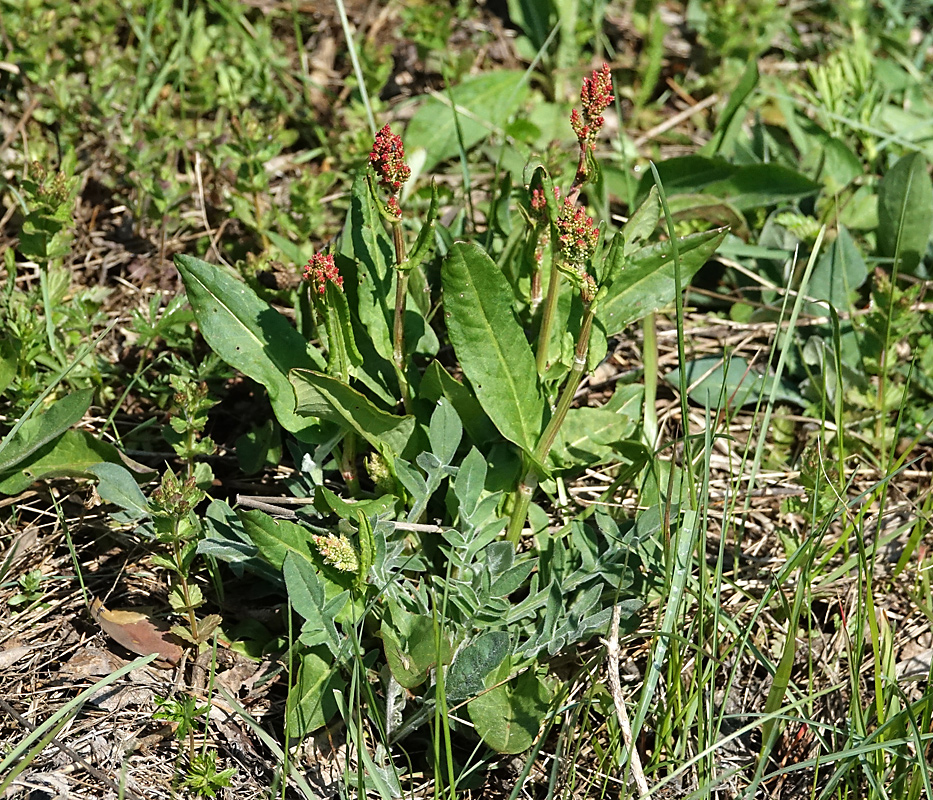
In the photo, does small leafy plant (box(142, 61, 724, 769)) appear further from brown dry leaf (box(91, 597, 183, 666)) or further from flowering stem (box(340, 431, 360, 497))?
brown dry leaf (box(91, 597, 183, 666))

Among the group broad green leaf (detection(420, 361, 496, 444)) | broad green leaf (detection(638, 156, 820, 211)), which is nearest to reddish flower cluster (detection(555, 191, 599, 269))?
broad green leaf (detection(420, 361, 496, 444))

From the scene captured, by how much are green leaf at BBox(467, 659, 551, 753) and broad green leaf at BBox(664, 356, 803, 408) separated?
1.25m

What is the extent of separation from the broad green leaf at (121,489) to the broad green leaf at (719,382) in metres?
1.66

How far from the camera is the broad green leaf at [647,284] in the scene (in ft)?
8.10

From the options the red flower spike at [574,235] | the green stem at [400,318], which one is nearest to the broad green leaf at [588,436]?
the green stem at [400,318]

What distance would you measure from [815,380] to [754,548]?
0.63 metres

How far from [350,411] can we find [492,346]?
14.8 inches

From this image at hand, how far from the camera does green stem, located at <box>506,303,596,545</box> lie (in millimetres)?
2129

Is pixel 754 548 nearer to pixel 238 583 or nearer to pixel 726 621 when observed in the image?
pixel 726 621

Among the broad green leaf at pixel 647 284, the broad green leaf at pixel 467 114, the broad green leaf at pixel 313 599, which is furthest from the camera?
the broad green leaf at pixel 467 114

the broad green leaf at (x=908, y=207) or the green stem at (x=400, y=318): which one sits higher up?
the green stem at (x=400, y=318)

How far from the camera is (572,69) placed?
158 inches

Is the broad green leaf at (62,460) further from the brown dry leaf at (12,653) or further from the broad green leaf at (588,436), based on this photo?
the broad green leaf at (588,436)

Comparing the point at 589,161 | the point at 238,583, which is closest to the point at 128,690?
the point at 238,583
